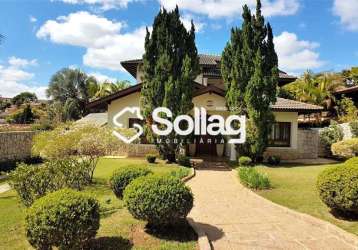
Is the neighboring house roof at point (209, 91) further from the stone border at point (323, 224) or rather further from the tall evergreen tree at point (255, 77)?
the stone border at point (323, 224)

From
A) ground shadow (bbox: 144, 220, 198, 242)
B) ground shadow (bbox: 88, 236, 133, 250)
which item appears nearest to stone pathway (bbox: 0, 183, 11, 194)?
ground shadow (bbox: 88, 236, 133, 250)

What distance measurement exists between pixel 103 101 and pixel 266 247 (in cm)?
1742

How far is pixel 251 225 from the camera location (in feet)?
26.1

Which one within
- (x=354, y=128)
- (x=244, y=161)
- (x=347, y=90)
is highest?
(x=347, y=90)

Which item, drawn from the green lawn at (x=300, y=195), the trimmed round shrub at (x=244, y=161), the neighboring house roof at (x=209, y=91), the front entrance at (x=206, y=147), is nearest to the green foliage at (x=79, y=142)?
the green lawn at (x=300, y=195)

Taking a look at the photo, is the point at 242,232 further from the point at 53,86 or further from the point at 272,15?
the point at 53,86

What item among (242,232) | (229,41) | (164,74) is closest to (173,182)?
(242,232)

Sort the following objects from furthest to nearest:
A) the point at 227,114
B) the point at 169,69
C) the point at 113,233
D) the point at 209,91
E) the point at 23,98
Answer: the point at 23,98
the point at 227,114
the point at 209,91
the point at 169,69
the point at 113,233

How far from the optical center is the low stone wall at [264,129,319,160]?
2277cm

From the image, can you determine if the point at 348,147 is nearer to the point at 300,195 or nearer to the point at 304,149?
the point at 304,149

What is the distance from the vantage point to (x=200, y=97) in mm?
22188

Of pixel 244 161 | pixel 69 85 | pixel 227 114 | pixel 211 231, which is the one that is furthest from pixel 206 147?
pixel 69 85

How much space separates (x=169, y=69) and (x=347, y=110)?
16.8 metres

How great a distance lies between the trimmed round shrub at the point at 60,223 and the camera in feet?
17.4
